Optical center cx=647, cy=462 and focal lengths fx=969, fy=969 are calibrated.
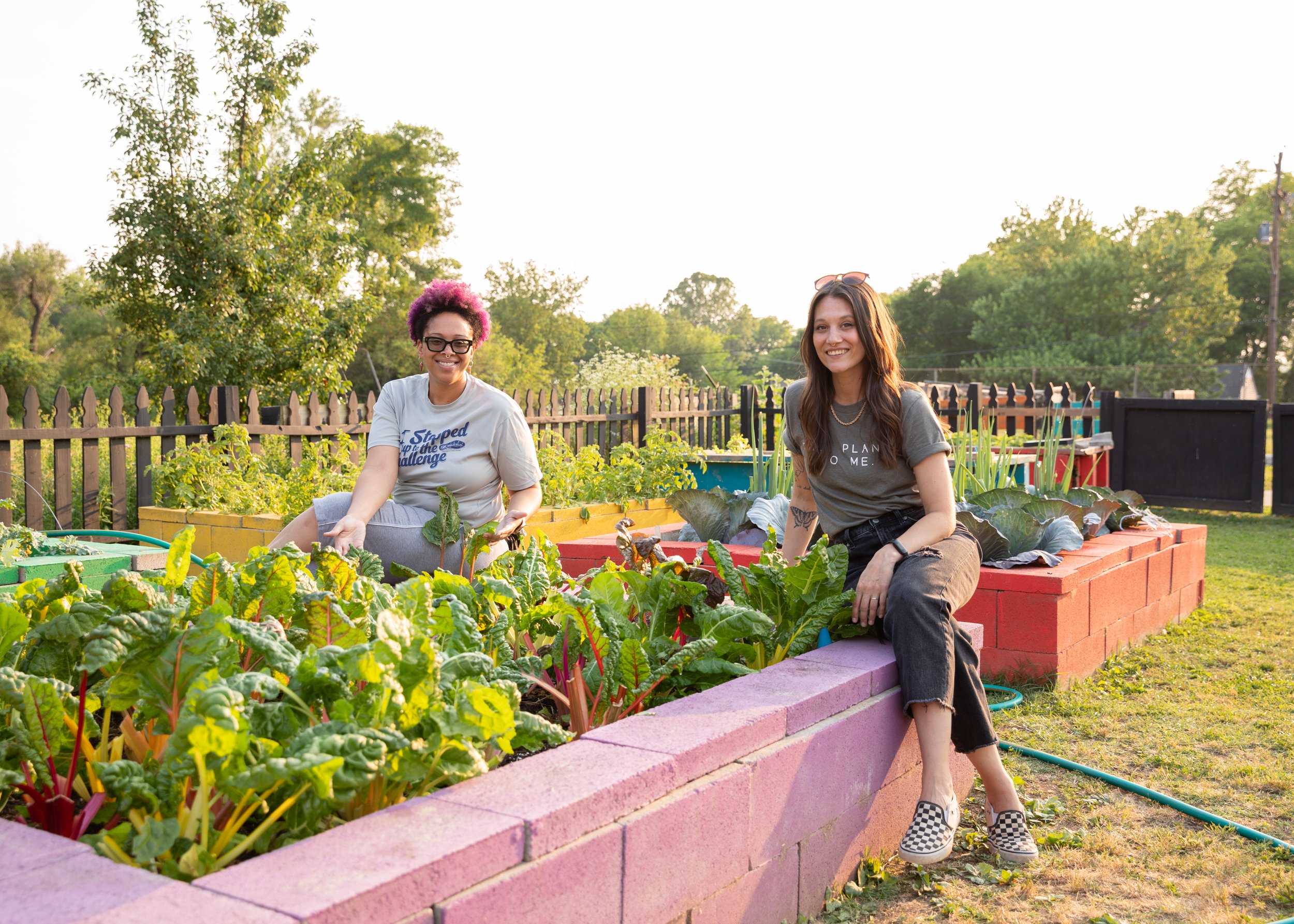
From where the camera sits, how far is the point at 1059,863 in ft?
7.80

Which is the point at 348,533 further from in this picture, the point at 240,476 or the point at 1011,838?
the point at 240,476

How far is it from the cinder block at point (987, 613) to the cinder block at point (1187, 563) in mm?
1801

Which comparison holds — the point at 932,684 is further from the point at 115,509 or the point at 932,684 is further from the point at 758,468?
the point at 115,509

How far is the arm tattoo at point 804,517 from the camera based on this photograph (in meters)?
3.06

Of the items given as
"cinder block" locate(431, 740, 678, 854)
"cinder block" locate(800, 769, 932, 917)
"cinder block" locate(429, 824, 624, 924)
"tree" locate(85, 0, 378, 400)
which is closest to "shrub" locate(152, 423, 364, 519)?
"cinder block" locate(800, 769, 932, 917)

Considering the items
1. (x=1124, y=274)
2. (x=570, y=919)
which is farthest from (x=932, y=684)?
(x=1124, y=274)

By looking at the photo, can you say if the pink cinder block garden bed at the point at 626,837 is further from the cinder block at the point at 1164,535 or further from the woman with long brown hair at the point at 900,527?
the cinder block at the point at 1164,535

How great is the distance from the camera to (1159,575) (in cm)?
487

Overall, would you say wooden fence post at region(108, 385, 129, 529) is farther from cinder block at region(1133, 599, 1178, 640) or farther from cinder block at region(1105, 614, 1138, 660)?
cinder block at region(1133, 599, 1178, 640)

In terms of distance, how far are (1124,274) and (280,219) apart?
153 ft

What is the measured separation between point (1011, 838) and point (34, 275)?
182 feet

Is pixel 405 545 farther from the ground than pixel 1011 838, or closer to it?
farther from the ground

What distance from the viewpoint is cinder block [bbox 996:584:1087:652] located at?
12.2ft

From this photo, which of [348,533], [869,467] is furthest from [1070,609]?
[348,533]
